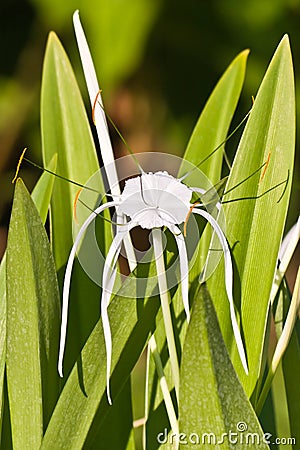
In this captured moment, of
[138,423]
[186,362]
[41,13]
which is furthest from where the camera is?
[41,13]

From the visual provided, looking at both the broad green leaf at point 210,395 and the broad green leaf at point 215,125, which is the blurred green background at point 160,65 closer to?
the broad green leaf at point 215,125

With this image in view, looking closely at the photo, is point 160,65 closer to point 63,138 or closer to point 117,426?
point 63,138

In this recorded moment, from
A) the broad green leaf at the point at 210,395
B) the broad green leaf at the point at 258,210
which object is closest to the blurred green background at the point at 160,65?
the broad green leaf at the point at 258,210

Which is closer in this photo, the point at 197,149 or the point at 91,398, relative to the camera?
the point at 91,398

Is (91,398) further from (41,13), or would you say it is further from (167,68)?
(167,68)

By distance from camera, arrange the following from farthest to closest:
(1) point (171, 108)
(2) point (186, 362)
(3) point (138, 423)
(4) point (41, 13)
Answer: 1. (1) point (171, 108)
2. (4) point (41, 13)
3. (3) point (138, 423)
4. (2) point (186, 362)

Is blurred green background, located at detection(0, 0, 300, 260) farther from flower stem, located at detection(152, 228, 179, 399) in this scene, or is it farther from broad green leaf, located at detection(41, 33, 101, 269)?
flower stem, located at detection(152, 228, 179, 399)

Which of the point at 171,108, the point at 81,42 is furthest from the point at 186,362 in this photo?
the point at 171,108

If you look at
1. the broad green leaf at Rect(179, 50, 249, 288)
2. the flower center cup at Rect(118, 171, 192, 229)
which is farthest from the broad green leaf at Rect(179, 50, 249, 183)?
the flower center cup at Rect(118, 171, 192, 229)
